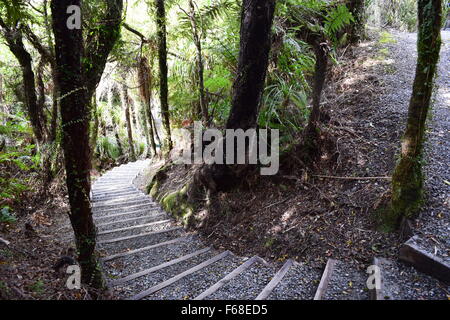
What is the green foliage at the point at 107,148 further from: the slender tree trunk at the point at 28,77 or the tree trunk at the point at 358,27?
the tree trunk at the point at 358,27

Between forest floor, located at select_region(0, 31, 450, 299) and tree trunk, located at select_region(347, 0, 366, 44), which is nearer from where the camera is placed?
forest floor, located at select_region(0, 31, 450, 299)

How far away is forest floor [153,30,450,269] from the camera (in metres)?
2.62

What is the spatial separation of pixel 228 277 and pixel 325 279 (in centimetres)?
96

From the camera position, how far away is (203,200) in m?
4.41

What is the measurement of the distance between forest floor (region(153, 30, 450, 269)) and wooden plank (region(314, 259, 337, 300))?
0.14 meters

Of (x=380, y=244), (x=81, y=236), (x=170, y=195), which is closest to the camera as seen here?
(x=81, y=236)

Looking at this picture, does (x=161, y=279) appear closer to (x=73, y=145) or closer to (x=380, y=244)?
(x=73, y=145)

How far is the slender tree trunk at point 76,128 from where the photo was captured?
5.86 ft

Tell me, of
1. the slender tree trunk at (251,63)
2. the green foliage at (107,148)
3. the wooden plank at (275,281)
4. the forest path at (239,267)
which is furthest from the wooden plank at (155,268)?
the green foliage at (107,148)

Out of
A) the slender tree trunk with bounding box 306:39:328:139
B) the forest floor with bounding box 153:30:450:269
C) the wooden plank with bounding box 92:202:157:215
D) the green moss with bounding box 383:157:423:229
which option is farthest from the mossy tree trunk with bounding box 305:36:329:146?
the wooden plank with bounding box 92:202:157:215

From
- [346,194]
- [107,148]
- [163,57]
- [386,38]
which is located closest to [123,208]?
[163,57]

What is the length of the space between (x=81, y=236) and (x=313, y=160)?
3.01m

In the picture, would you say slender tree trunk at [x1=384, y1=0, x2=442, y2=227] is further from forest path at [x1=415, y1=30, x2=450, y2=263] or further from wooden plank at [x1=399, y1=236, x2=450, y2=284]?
wooden plank at [x1=399, y1=236, x2=450, y2=284]

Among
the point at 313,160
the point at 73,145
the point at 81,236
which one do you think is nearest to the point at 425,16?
the point at 313,160
